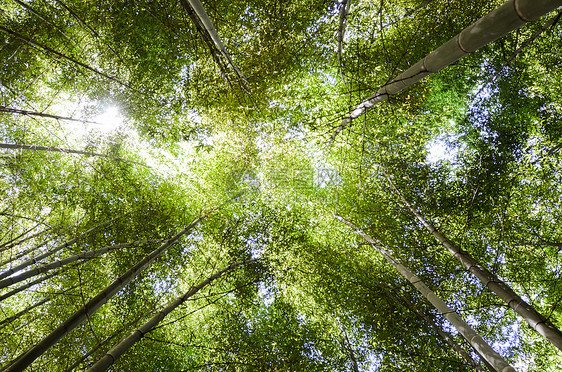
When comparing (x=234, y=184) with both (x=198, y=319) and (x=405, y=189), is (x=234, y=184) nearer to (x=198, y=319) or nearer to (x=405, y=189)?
(x=198, y=319)

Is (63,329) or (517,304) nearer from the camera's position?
(63,329)

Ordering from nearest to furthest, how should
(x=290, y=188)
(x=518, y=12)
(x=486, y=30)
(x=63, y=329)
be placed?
(x=518, y=12) → (x=486, y=30) → (x=63, y=329) → (x=290, y=188)

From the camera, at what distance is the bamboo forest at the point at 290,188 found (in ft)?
17.7

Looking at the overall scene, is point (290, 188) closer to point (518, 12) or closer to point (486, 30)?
point (486, 30)

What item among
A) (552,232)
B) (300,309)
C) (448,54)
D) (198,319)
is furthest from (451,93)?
(198,319)

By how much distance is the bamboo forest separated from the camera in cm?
541

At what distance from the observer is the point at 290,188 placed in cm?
775

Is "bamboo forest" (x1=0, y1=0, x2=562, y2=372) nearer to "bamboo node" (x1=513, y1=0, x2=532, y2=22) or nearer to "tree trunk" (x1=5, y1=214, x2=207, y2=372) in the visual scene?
"tree trunk" (x1=5, y1=214, x2=207, y2=372)

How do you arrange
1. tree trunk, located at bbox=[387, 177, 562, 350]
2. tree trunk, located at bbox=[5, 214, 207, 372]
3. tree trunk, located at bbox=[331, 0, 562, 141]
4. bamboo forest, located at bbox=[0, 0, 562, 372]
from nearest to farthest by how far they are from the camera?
tree trunk, located at bbox=[331, 0, 562, 141] → tree trunk, located at bbox=[5, 214, 207, 372] → tree trunk, located at bbox=[387, 177, 562, 350] → bamboo forest, located at bbox=[0, 0, 562, 372]

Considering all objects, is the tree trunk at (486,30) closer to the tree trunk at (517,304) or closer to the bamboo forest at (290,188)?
the bamboo forest at (290,188)

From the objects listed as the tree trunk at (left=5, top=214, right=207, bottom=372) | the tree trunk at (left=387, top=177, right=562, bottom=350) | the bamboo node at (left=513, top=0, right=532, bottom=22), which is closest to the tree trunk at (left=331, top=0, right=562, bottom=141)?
the bamboo node at (left=513, top=0, right=532, bottom=22)

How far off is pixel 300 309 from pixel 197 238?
160 inches

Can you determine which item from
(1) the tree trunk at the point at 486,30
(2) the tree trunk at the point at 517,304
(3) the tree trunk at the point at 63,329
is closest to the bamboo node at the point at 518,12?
(1) the tree trunk at the point at 486,30

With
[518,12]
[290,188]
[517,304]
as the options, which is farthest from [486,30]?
[290,188]
